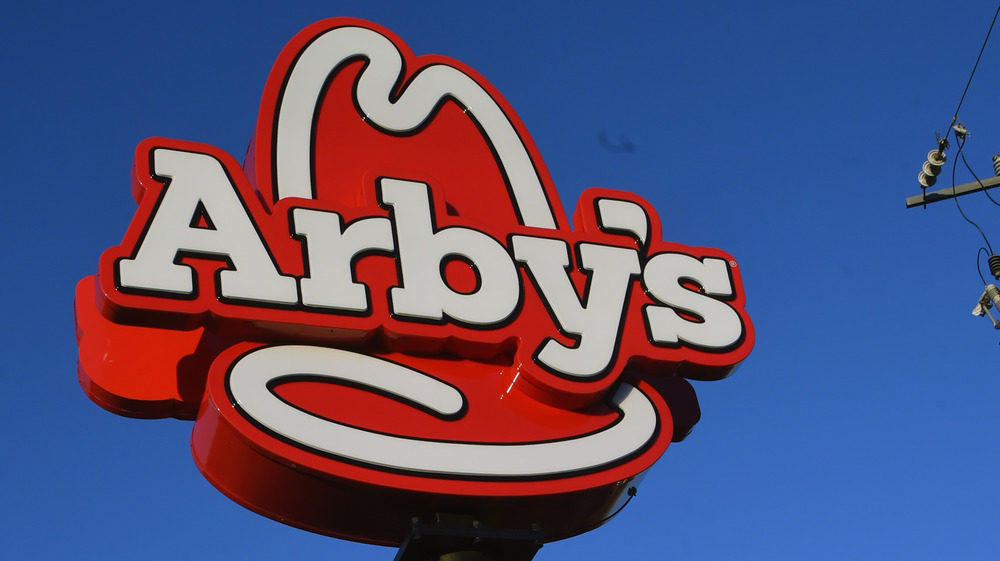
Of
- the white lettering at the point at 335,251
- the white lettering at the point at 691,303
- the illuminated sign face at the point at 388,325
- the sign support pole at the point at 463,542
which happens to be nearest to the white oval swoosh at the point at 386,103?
the illuminated sign face at the point at 388,325

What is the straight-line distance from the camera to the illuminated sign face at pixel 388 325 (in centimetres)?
647

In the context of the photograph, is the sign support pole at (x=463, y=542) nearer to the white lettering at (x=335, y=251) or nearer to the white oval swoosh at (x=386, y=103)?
the white lettering at (x=335, y=251)

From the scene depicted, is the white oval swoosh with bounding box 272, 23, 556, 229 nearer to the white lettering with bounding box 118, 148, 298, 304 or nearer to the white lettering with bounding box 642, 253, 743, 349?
the white lettering with bounding box 118, 148, 298, 304

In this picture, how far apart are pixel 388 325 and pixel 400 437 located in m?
0.83

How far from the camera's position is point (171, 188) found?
7.27 meters

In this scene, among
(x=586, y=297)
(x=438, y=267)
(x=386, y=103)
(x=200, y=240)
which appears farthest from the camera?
(x=386, y=103)

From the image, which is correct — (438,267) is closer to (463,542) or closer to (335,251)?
(335,251)

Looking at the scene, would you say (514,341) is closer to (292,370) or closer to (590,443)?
(590,443)

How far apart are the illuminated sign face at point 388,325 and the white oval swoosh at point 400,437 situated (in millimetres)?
13

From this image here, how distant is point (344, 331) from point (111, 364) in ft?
4.94

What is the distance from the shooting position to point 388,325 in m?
7.07

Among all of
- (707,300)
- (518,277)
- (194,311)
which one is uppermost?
(707,300)

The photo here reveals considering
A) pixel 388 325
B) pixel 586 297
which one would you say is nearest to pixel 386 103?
pixel 586 297

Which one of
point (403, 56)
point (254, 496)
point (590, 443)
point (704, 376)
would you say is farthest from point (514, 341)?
point (403, 56)
